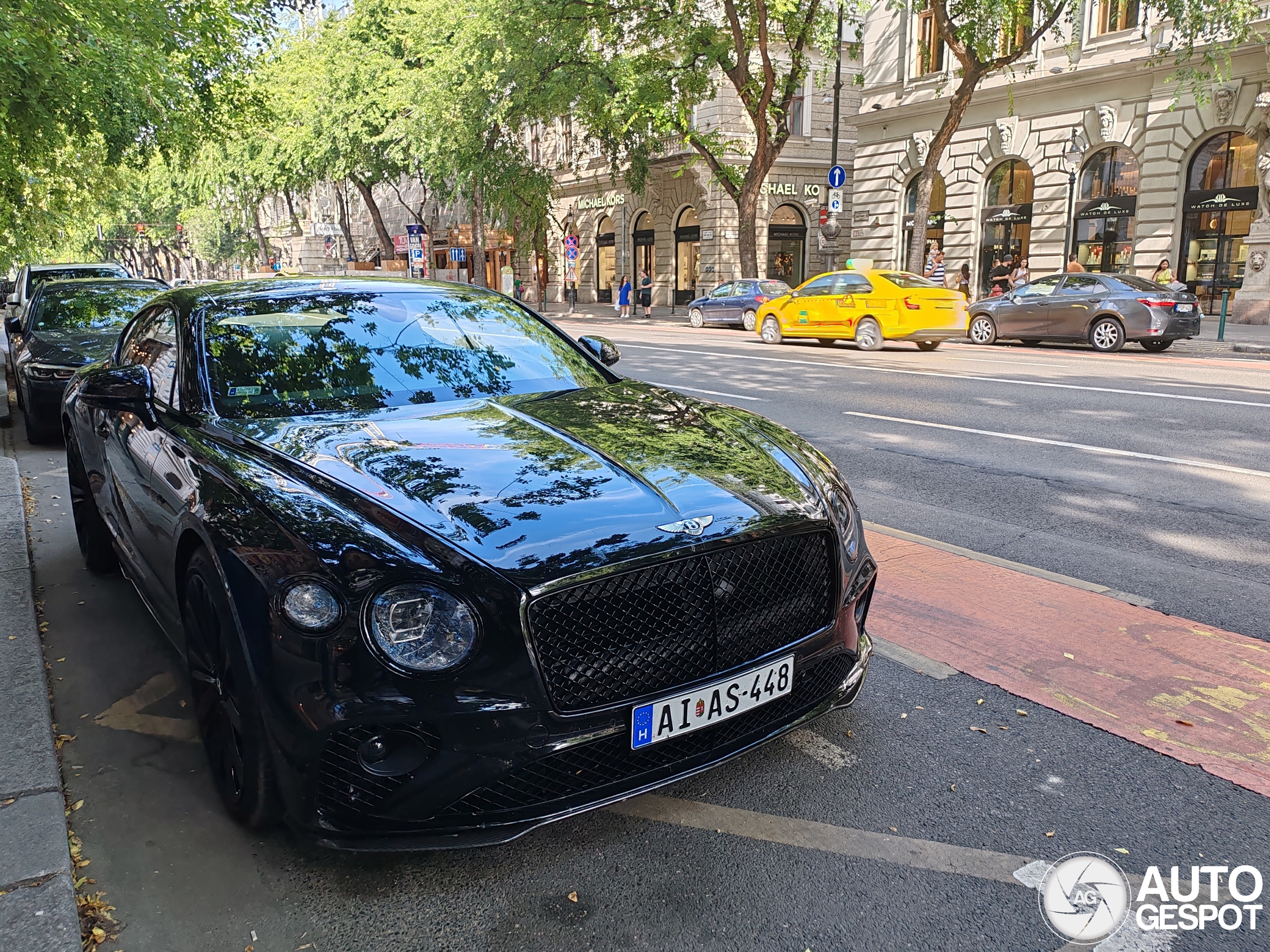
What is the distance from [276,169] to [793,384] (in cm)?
3456

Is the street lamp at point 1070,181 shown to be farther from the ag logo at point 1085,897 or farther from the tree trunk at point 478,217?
the ag logo at point 1085,897

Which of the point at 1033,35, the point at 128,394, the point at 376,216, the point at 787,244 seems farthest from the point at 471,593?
the point at 376,216

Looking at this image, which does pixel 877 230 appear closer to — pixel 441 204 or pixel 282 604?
pixel 441 204

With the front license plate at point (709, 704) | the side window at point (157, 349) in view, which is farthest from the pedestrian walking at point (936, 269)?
the front license plate at point (709, 704)

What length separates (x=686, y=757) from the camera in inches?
105

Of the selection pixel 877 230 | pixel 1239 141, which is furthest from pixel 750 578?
pixel 877 230

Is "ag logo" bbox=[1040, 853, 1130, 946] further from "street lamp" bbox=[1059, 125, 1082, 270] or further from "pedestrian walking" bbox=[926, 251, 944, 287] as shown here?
"pedestrian walking" bbox=[926, 251, 944, 287]

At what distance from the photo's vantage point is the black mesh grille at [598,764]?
244cm

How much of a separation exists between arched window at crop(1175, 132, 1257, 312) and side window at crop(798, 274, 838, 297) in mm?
11342

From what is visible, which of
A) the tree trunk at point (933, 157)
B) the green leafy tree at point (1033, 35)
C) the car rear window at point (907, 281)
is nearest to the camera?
the car rear window at point (907, 281)

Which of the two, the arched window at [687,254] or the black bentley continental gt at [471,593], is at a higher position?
the arched window at [687,254]

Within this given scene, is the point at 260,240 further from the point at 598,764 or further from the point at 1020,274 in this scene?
the point at 598,764

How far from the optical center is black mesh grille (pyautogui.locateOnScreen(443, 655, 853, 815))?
244cm

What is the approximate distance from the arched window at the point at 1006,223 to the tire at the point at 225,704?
28.1m
